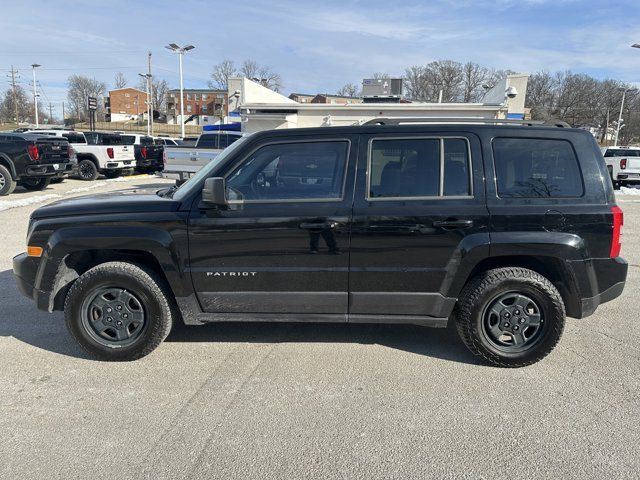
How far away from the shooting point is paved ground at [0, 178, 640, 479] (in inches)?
97.0

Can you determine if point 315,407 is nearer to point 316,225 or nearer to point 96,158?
point 316,225

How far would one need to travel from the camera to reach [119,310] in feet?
11.7

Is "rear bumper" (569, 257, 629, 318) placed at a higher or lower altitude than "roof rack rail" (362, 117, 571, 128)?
lower

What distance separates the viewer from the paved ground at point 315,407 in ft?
8.08

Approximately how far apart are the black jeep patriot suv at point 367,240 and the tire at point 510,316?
11 millimetres

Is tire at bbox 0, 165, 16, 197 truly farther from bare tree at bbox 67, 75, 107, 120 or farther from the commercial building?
bare tree at bbox 67, 75, 107, 120

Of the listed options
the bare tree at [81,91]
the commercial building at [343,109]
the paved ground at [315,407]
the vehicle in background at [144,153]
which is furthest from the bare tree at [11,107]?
the paved ground at [315,407]

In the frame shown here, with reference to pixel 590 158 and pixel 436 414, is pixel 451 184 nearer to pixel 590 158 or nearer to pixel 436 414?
pixel 590 158

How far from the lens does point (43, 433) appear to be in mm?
2697

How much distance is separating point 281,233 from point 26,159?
1185 cm

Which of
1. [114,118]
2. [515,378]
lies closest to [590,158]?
[515,378]

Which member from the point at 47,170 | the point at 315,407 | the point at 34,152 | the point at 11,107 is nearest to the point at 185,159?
the point at 47,170

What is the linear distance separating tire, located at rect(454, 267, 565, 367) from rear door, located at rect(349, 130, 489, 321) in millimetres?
203

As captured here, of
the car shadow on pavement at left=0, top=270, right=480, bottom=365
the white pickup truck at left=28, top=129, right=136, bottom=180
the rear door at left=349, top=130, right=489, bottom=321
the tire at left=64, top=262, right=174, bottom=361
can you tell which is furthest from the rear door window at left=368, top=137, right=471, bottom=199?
the white pickup truck at left=28, top=129, right=136, bottom=180
